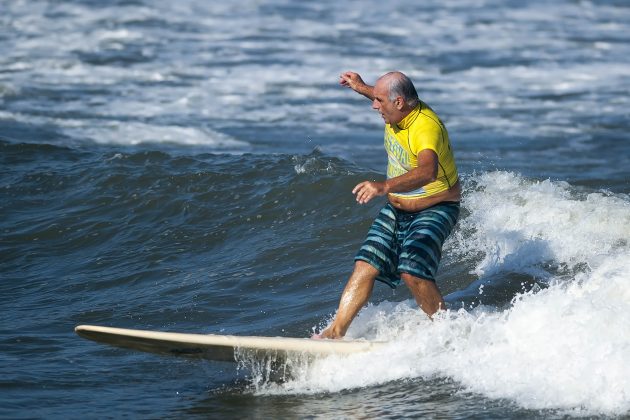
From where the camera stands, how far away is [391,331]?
749 centimetres

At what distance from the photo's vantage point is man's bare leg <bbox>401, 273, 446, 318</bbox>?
23.1 feet

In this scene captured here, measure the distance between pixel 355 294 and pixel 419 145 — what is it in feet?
3.45

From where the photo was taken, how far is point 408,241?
23.4ft

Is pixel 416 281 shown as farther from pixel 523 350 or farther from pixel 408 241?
pixel 523 350

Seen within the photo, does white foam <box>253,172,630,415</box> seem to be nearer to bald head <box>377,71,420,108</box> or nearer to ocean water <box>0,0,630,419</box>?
ocean water <box>0,0,630,419</box>

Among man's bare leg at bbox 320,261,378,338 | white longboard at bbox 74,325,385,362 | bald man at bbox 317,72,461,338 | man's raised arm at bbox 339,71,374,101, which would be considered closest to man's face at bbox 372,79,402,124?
bald man at bbox 317,72,461,338

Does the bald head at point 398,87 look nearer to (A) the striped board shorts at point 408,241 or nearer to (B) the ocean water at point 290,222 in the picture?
(A) the striped board shorts at point 408,241

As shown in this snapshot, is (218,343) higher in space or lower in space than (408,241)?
lower

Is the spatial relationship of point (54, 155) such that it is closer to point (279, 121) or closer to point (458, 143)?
point (279, 121)

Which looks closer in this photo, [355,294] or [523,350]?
[523,350]

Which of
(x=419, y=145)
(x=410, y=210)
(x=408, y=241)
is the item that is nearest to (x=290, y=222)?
(x=410, y=210)

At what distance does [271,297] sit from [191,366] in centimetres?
167

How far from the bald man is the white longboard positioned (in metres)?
0.19

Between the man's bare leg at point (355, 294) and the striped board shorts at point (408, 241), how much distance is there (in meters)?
0.06
